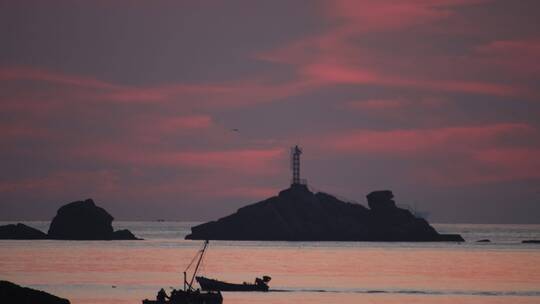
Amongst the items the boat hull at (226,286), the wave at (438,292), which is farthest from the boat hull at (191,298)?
the wave at (438,292)

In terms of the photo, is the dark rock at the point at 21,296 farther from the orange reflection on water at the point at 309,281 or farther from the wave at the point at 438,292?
the wave at the point at 438,292

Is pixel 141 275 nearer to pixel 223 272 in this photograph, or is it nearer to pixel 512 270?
pixel 223 272

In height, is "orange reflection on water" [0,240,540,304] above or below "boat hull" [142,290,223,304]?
above

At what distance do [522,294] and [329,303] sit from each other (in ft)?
90.3

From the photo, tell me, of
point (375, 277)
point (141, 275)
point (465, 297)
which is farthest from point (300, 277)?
point (465, 297)

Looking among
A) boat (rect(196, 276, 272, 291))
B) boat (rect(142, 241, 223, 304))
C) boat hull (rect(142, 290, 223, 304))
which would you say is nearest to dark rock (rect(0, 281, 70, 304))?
boat (rect(142, 241, 223, 304))

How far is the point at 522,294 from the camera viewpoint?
5335 inches

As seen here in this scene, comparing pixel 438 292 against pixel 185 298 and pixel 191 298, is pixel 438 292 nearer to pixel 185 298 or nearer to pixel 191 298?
pixel 191 298

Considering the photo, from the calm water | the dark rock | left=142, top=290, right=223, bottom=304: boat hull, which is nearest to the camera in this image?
the dark rock

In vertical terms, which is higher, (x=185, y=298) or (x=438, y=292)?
(x=438, y=292)

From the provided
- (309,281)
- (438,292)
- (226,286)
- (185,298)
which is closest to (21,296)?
(185,298)

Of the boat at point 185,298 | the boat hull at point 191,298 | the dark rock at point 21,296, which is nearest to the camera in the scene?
the dark rock at point 21,296

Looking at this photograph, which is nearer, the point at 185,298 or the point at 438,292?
the point at 185,298

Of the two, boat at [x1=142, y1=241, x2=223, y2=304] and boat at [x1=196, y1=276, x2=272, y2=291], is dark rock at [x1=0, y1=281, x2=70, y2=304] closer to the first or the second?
boat at [x1=142, y1=241, x2=223, y2=304]
